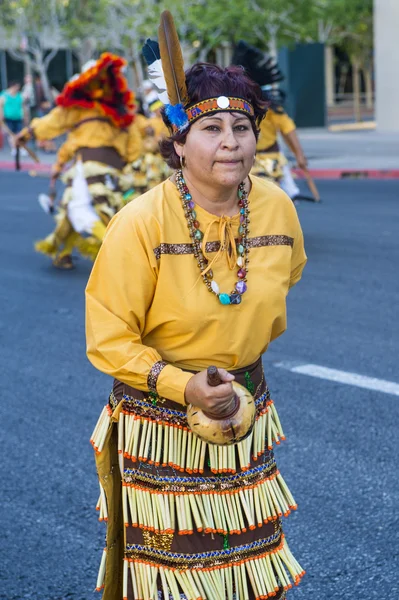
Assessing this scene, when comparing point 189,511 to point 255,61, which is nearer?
point 189,511

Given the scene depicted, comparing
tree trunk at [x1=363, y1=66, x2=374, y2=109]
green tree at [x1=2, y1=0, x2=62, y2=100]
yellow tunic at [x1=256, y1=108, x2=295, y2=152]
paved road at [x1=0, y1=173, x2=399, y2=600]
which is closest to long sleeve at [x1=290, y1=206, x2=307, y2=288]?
paved road at [x1=0, y1=173, x2=399, y2=600]

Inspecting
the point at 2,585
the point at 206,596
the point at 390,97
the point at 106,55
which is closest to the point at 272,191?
the point at 206,596

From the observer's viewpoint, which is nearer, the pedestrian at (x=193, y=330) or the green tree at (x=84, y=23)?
the pedestrian at (x=193, y=330)

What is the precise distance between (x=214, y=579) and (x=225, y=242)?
92 centimetres

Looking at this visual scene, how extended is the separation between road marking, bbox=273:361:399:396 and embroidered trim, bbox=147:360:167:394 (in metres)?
3.56

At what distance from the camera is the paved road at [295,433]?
423cm

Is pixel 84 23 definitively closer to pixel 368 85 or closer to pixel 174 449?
pixel 368 85

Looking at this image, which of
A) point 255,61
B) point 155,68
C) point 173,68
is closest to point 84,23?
point 255,61

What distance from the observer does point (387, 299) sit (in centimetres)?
869

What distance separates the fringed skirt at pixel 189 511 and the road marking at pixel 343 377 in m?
3.25

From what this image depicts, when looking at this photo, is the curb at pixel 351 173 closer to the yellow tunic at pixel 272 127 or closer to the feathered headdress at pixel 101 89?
the yellow tunic at pixel 272 127

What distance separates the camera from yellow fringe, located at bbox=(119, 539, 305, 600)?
2.97 m

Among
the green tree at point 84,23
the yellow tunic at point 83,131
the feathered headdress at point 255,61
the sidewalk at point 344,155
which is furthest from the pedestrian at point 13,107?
the feathered headdress at point 255,61

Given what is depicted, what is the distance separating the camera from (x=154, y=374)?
282cm
